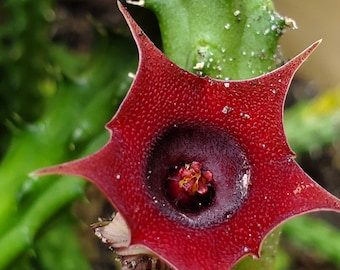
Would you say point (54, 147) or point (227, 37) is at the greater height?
point (227, 37)

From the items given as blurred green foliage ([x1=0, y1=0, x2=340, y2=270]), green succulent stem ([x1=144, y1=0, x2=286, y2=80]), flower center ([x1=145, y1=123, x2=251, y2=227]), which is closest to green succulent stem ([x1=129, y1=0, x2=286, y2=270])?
green succulent stem ([x1=144, y1=0, x2=286, y2=80])

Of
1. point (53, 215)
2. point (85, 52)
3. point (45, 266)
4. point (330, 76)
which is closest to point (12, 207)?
point (53, 215)

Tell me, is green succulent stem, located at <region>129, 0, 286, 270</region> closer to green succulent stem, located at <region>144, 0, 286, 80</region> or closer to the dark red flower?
green succulent stem, located at <region>144, 0, 286, 80</region>

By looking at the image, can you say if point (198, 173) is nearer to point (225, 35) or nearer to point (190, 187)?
point (190, 187)

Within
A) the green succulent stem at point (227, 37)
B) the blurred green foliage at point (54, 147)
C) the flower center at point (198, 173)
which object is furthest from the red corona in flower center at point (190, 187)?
the blurred green foliage at point (54, 147)

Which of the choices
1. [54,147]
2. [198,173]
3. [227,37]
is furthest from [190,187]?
[54,147]

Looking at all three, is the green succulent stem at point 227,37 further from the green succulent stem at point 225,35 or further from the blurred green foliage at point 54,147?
the blurred green foliage at point 54,147

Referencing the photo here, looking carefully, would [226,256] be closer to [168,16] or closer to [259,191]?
[259,191]

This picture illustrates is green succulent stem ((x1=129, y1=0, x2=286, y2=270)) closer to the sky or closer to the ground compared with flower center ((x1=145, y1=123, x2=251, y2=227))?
closer to the sky
